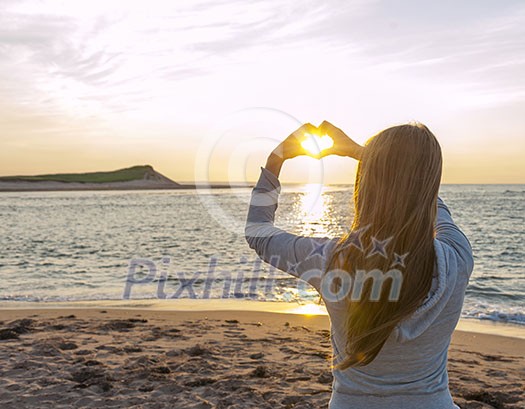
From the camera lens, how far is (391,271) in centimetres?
159

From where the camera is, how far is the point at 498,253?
2014cm

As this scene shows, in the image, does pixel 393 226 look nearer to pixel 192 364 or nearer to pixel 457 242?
pixel 457 242

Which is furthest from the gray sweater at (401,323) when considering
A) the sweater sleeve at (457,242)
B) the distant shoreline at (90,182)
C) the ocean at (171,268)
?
the distant shoreline at (90,182)

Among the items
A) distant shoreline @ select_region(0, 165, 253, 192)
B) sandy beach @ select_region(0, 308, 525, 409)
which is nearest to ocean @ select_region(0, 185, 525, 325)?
sandy beach @ select_region(0, 308, 525, 409)

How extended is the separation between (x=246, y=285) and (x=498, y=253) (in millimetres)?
11295

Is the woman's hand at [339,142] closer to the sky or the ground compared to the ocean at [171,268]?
closer to the sky

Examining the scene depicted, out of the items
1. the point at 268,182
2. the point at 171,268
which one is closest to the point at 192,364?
the point at 268,182

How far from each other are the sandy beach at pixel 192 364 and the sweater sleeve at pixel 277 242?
360 cm

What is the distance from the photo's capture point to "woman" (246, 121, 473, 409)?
1573mm

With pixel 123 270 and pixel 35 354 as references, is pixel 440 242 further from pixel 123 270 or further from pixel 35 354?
pixel 123 270

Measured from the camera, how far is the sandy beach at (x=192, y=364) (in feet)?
17.0

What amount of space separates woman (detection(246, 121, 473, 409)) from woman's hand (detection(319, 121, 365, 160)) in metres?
0.18

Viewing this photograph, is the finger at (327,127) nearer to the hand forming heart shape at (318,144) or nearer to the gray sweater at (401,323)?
the hand forming heart shape at (318,144)

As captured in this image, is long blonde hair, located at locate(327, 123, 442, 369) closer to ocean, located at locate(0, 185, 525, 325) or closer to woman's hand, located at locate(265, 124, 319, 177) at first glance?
woman's hand, located at locate(265, 124, 319, 177)
